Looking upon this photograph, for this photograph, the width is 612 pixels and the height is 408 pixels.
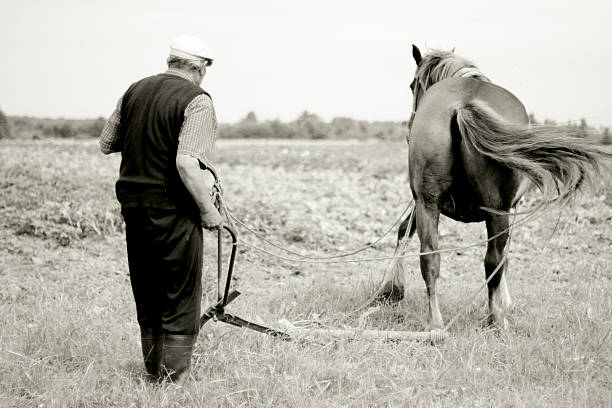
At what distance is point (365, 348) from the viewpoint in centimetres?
426

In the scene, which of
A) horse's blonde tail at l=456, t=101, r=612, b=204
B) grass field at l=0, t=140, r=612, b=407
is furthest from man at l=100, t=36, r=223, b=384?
horse's blonde tail at l=456, t=101, r=612, b=204

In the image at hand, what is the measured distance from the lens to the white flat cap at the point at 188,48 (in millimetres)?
3709

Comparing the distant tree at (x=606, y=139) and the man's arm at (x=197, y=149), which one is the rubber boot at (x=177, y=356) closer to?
the man's arm at (x=197, y=149)

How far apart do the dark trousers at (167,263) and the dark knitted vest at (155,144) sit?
8cm

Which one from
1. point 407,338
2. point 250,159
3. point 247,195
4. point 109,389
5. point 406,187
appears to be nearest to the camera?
point 109,389

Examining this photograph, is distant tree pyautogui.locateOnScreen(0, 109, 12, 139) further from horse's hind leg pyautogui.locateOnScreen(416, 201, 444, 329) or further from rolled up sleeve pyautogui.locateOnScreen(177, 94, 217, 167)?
rolled up sleeve pyautogui.locateOnScreen(177, 94, 217, 167)

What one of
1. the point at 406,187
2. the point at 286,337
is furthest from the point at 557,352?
the point at 406,187

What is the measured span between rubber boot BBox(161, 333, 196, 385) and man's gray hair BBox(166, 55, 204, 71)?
1.62 m

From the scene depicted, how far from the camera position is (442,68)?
570 centimetres

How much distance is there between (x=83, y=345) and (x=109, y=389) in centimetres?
63

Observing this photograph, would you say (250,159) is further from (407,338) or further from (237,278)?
(407,338)

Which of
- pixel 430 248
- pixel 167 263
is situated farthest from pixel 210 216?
pixel 430 248

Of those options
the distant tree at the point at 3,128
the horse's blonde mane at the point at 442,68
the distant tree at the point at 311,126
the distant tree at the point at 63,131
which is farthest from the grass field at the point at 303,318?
the distant tree at the point at 311,126

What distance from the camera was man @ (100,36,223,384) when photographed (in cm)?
359
